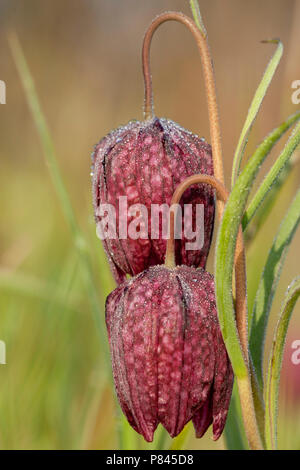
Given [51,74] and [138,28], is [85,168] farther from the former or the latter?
[138,28]

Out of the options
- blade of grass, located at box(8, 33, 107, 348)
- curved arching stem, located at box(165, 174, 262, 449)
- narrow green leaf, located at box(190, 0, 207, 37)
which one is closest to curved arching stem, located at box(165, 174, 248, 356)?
curved arching stem, located at box(165, 174, 262, 449)

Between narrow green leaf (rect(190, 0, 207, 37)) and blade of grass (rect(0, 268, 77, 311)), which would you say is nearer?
narrow green leaf (rect(190, 0, 207, 37))

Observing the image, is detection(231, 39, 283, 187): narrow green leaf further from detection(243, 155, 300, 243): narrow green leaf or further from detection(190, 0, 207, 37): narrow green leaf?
detection(243, 155, 300, 243): narrow green leaf

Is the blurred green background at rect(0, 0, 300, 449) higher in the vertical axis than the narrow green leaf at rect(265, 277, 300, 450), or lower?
higher

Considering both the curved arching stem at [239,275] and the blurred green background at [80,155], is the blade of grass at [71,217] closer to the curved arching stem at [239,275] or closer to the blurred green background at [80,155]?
the blurred green background at [80,155]

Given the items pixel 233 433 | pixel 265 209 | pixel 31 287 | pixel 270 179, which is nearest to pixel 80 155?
pixel 31 287

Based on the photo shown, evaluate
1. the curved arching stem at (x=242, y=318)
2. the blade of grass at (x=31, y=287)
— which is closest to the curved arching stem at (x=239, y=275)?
the curved arching stem at (x=242, y=318)
